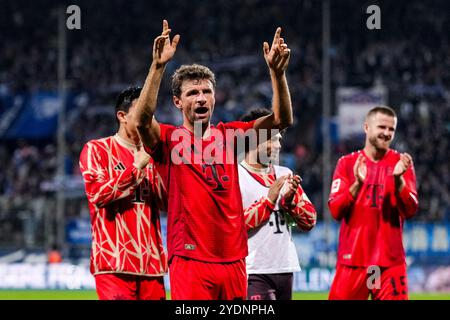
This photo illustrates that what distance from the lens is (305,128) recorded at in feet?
88.0

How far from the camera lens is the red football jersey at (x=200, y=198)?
592cm

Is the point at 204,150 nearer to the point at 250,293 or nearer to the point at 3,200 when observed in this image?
the point at 250,293

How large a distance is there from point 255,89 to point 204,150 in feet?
71.2

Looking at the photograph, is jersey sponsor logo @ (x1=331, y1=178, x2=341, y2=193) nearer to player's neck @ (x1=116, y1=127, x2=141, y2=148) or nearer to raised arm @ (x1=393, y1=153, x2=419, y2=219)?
raised arm @ (x1=393, y1=153, x2=419, y2=219)

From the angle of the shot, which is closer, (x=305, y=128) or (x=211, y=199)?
(x=211, y=199)

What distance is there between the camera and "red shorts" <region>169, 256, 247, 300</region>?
19.2ft

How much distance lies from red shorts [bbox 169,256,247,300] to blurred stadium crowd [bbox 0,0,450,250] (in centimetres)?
1649

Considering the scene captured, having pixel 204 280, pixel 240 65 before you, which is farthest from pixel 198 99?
pixel 240 65

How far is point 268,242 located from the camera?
7762 millimetres

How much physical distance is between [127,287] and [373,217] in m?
2.55

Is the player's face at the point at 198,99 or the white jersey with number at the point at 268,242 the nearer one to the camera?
→ the player's face at the point at 198,99

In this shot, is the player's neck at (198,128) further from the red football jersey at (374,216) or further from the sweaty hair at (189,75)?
the red football jersey at (374,216)

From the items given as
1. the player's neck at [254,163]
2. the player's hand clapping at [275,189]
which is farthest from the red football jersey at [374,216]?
the player's hand clapping at [275,189]
